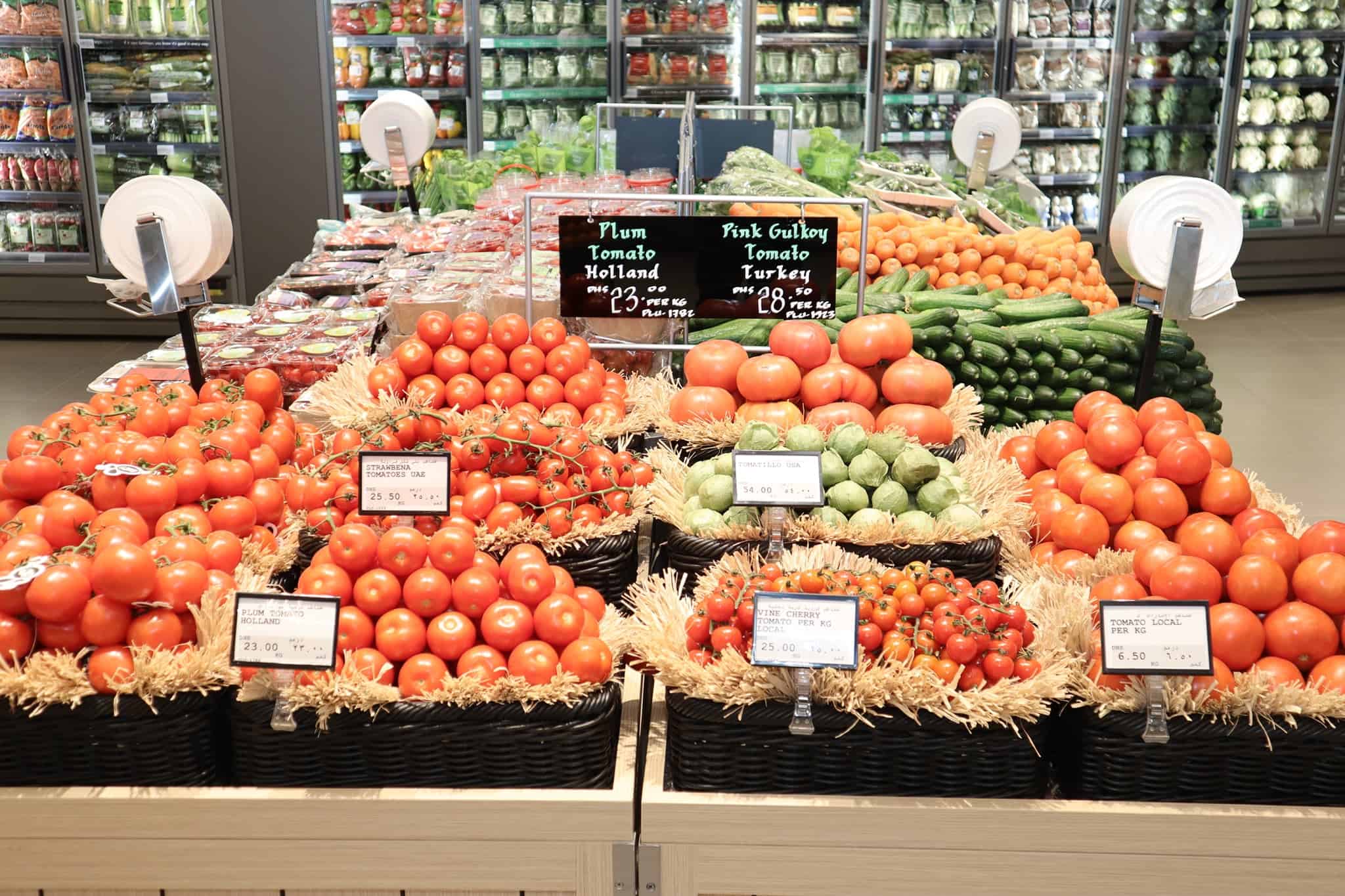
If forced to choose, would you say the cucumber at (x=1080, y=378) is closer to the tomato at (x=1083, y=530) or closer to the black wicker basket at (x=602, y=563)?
the tomato at (x=1083, y=530)

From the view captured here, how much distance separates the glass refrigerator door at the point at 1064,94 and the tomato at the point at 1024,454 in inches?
203

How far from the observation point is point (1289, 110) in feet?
27.0

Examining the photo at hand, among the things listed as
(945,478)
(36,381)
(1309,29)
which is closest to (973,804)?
(945,478)

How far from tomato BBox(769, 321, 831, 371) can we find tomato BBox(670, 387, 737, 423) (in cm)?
18

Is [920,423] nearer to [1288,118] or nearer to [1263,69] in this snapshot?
[1263,69]

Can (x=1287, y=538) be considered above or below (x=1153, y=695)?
above

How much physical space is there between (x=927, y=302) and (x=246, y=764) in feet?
9.31

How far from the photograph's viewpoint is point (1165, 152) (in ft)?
26.9

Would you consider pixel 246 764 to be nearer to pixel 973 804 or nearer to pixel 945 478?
pixel 973 804

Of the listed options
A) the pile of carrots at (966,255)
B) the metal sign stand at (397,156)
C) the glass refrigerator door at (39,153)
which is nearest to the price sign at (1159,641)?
the pile of carrots at (966,255)

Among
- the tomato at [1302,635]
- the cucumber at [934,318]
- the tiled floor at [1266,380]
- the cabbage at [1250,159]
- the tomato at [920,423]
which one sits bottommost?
the tiled floor at [1266,380]

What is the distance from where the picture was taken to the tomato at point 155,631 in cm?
188

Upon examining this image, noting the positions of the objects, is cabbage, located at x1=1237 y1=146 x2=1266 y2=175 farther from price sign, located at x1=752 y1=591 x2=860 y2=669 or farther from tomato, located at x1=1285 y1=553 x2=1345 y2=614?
price sign, located at x1=752 y1=591 x2=860 y2=669

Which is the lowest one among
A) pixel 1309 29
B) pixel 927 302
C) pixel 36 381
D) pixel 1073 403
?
pixel 36 381
